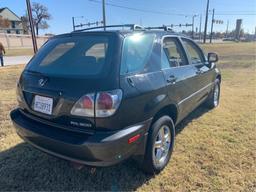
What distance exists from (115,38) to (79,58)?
544 mm

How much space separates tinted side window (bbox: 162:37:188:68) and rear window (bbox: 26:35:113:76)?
886 millimetres

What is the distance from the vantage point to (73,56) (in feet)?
8.80

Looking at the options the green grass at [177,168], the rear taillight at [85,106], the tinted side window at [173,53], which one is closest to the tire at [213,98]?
the green grass at [177,168]

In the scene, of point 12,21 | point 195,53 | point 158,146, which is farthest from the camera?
point 12,21

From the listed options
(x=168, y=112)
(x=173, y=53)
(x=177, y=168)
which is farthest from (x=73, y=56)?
(x=177, y=168)

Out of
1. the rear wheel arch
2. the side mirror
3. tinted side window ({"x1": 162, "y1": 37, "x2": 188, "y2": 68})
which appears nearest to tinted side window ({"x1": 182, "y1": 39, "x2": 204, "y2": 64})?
the side mirror

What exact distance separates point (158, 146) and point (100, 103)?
1.17 m

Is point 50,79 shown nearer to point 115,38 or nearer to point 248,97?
point 115,38

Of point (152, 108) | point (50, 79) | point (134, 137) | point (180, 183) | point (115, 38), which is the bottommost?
point (180, 183)

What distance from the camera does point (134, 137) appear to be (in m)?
2.23

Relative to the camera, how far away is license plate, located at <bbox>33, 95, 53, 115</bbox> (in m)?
2.28

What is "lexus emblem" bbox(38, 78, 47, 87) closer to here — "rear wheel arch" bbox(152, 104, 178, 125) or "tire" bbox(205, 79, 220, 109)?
"rear wheel arch" bbox(152, 104, 178, 125)

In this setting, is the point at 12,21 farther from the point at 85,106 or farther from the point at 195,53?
the point at 85,106

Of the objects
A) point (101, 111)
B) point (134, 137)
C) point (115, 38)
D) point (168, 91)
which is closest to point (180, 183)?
point (134, 137)
